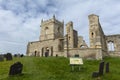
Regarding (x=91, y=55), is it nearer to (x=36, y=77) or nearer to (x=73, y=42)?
(x=73, y=42)

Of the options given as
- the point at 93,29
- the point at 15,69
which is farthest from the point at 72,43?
the point at 15,69

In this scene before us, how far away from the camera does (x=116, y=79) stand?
1744 centimetres

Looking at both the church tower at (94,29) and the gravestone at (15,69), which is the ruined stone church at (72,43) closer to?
the church tower at (94,29)

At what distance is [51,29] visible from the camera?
62844 mm

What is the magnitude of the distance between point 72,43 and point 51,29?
18.2m

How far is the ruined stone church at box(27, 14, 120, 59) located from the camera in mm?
39938

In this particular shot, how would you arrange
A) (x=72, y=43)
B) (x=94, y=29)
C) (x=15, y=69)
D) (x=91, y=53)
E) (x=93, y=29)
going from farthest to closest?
(x=72, y=43) < (x=93, y=29) < (x=94, y=29) < (x=91, y=53) < (x=15, y=69)

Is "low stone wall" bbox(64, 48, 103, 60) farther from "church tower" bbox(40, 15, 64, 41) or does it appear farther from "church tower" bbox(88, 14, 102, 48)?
"church tower" bbox(40, 15, 64, 41)

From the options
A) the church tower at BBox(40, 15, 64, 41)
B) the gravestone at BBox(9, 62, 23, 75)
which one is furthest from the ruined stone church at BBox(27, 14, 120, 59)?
the gravestone at BBox(9, 62, 23, 75)

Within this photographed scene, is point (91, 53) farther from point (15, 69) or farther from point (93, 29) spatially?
point (15, 69)

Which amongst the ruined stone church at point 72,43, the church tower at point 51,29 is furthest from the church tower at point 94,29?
the church tower at point 51,29

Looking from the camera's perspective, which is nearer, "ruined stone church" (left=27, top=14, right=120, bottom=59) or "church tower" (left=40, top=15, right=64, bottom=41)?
"ruined stone church" (left=27, top=14, right=120, bottom=59)

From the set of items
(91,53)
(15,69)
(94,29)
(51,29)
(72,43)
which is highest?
(51,29)

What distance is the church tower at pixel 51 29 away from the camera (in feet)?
205
